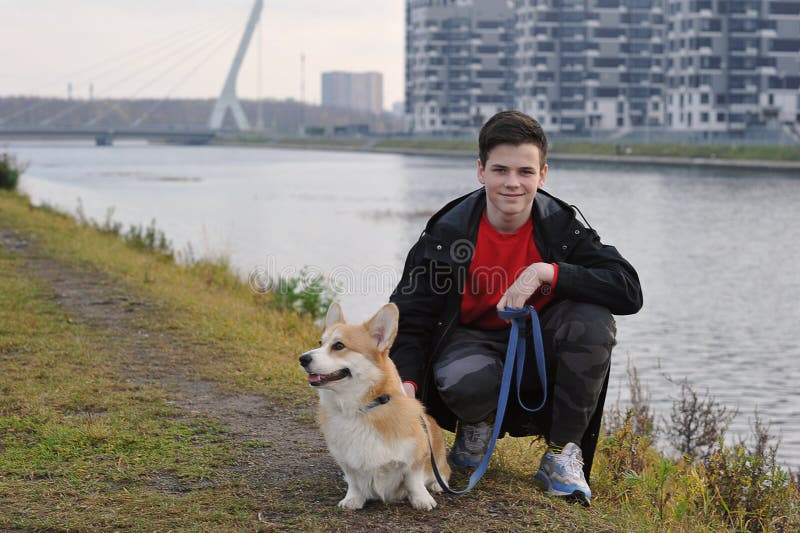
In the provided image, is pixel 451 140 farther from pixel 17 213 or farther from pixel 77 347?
pixel 77 347

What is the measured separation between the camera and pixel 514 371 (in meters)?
3.83

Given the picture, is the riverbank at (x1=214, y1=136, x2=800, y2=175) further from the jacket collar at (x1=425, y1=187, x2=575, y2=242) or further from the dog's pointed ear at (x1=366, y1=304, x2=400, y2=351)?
the dog's pointed ear at (x1=366, y1=304, x2=400, y2=351)

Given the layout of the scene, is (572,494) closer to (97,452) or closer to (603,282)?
(603,282)

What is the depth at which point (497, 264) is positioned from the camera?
3.83 meters

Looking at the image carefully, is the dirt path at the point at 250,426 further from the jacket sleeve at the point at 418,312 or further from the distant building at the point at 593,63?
the distant building at the point at 593,63

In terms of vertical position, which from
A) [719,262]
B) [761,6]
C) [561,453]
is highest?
[761,6]

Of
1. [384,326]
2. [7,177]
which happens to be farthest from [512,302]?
[7,177]

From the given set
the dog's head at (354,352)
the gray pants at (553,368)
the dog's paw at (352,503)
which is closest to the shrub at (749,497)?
the gray pants at (553,368)

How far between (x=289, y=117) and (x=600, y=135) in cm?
7057

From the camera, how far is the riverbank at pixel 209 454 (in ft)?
11.3

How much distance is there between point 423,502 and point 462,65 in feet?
407

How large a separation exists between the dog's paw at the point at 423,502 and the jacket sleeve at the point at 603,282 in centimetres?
92

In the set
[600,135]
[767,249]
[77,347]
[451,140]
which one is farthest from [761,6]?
[77,347]

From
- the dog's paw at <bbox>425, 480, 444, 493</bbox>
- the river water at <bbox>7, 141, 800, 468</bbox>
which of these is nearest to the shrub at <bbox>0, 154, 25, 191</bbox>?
the river water at <bbox>7, 141, 800, 468</bbox>
